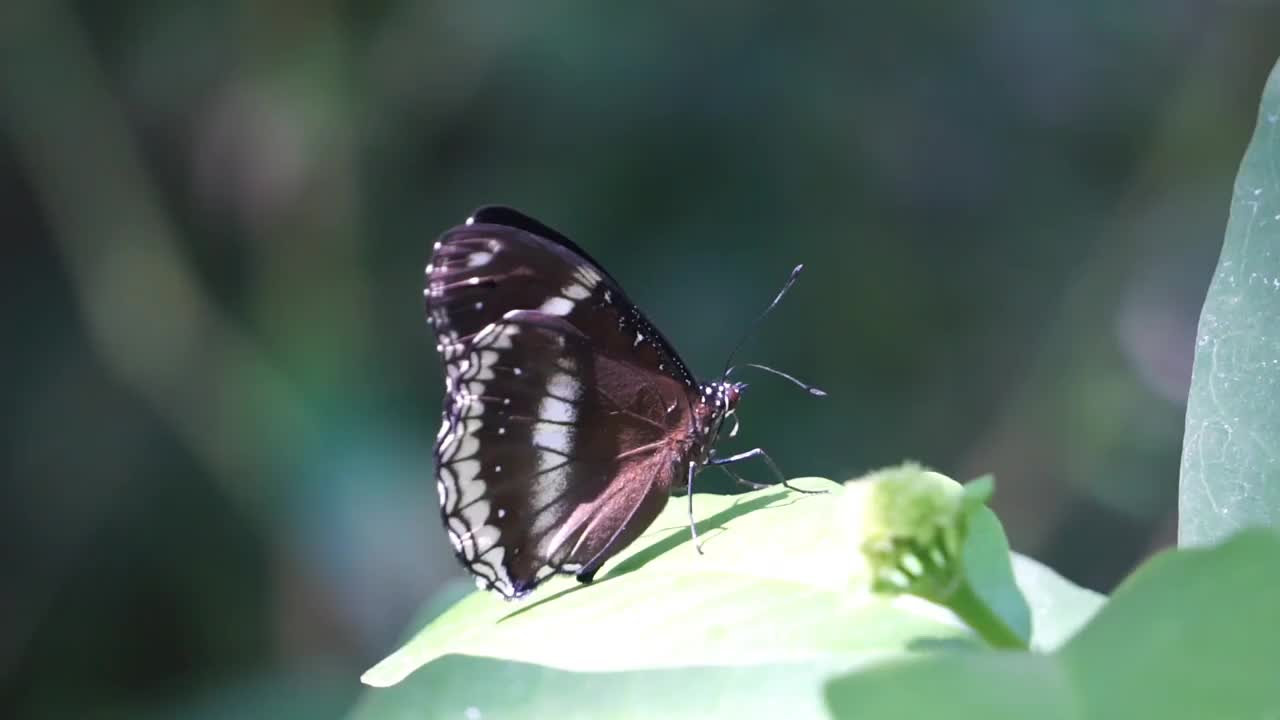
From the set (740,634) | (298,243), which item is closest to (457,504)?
(740,634)

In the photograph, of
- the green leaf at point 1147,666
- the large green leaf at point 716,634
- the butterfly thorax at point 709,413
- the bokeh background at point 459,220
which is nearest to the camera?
the green leaf at point 1147,666

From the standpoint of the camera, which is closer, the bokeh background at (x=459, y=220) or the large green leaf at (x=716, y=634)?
the large green leaf at (x=716, y=634)

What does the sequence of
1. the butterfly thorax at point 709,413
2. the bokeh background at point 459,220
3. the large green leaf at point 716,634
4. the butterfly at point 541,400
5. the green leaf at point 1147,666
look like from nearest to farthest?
the green leaf at point 1147,666
the large green leaf at point 716,634
the butterfly at point 541,400
the butterfly thorax at point 709,413
the bokeh background at point 459,220

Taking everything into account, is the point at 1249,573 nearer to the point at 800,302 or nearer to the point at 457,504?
the point at 457,504

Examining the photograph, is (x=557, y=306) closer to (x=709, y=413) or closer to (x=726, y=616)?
(x=709, y=413)

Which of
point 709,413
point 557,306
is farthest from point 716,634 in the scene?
point 709,413

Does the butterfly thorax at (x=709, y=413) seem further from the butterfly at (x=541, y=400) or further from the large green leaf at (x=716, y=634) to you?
the large green leaf at (x=716, y=634)

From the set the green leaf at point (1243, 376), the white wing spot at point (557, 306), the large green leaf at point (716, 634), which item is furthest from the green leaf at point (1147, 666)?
the white wing spot at point (557, 306)

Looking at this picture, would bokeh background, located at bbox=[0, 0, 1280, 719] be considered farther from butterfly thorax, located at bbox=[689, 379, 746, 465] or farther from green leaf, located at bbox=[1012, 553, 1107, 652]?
green leaf, located at bbox=[1012, 553, 1107, 652]
